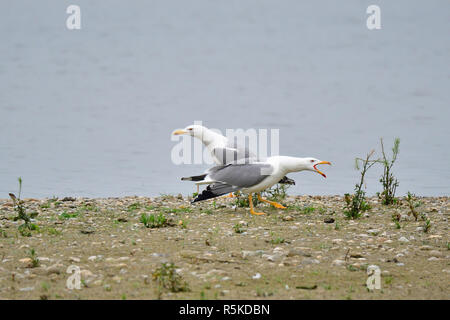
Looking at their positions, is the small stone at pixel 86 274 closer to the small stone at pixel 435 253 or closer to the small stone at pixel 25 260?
the small stone at pixel 25 260

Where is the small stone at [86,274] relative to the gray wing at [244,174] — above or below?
below

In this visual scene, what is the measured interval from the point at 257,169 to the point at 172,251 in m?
2.78

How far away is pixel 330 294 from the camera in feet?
17.2

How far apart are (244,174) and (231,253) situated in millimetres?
2635

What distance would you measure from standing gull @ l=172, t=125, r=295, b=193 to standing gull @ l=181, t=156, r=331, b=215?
1.01 feet

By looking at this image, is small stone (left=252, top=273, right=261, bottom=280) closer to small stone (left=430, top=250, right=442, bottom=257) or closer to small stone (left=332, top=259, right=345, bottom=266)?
small stone (left=332, top=259, right=345, bottom=266)

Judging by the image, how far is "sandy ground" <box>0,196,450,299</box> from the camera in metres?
5.39

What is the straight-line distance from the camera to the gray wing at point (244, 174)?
9.09 metres

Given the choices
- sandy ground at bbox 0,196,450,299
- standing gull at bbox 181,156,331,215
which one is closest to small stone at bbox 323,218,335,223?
Answer: sandy ground at bbox 0,196,450,299

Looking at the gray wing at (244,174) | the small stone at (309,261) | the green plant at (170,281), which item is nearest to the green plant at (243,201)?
the gray wing at (244,174)

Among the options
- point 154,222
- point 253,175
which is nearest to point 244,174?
point 253,175

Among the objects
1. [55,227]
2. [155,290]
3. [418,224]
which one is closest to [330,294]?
[155,290]

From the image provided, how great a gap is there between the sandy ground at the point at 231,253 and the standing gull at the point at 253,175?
0.42 meters

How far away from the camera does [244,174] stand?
912 cm
